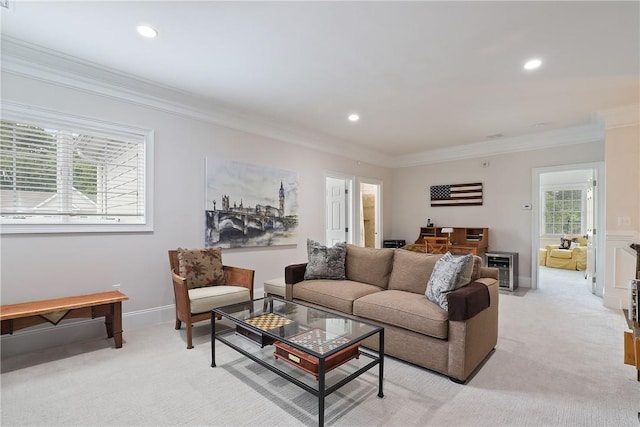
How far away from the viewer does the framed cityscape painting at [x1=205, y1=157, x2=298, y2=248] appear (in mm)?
3945

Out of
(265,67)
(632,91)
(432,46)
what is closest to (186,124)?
(265,67)

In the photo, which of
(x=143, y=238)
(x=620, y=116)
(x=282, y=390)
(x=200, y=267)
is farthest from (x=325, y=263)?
(x=620, y=116)

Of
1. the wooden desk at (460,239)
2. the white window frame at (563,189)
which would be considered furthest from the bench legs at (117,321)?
the white window frame at (563,189)

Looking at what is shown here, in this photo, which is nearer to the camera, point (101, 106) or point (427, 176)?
point (101, 106)

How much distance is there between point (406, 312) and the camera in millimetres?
2416

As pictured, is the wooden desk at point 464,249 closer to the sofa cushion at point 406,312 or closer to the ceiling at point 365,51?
the ceiling at point 365,51

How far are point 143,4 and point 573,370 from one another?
4118 mm

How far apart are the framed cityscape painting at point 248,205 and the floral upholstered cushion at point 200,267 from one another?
47 centimetres

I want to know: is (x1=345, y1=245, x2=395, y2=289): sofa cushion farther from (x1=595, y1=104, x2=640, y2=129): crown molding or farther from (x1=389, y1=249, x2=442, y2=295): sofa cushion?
(x1=595, y1=104, x2=640, y2=129): crown molding

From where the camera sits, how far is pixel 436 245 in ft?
18.5

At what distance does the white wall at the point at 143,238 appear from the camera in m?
2.71

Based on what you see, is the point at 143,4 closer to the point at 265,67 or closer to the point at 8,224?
the point at 265,67

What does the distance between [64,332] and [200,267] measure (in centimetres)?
129

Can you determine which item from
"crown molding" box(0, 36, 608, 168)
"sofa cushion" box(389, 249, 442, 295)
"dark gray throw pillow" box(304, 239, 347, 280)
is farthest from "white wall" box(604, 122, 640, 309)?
"dark gray throw pillow" box(304, 239, 347, 280)
